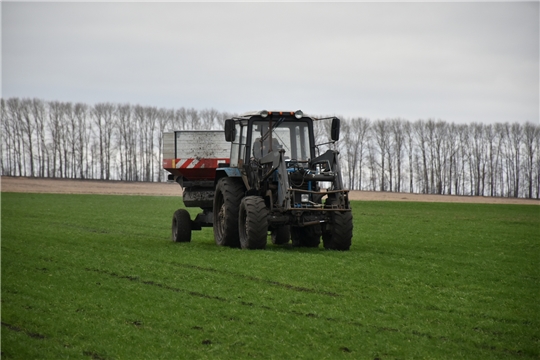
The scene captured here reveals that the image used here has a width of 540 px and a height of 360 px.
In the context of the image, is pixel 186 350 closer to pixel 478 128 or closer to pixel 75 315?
pixel 75 315

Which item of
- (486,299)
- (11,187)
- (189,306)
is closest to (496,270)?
(486,299)

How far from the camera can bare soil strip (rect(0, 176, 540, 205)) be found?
60438 millimetres

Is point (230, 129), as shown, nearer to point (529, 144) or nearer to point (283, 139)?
point (283, 139)

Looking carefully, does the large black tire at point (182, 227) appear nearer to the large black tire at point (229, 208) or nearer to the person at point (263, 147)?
the large black tire at point (229, 208)

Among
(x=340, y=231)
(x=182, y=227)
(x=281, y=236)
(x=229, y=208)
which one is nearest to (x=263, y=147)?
(x=229, y=208)

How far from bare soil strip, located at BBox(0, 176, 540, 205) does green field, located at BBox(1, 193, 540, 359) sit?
42.1 metres

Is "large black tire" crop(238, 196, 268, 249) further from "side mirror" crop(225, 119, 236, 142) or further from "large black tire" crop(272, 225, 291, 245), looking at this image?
"large black tire" crop(272, 225, 291, 245)

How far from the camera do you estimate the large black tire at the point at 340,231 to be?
16.2 meters

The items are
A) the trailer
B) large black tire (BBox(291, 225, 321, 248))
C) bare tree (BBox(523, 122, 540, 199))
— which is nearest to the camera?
the trailer

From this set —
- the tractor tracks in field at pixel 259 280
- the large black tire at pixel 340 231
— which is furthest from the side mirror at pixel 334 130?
the tractor tracks in field at pixel 259 280

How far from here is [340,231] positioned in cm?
1633

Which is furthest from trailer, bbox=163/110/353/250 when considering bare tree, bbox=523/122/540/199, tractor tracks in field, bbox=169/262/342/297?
bare tree, bbox=523/122/540/199

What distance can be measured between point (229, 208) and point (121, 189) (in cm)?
4917

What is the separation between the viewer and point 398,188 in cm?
8688
